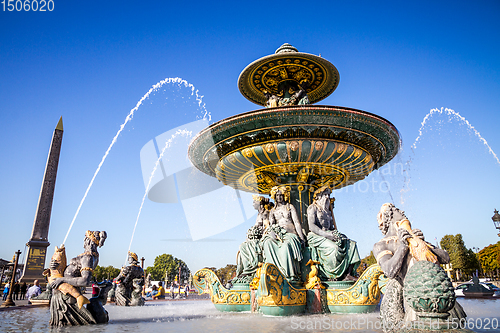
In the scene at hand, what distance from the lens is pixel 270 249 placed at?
791 cm

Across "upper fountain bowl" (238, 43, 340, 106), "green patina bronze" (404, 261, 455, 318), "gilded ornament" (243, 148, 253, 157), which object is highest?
"upper fountain bowl" (238, 43, 340, 106)

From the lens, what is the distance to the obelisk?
23.9m

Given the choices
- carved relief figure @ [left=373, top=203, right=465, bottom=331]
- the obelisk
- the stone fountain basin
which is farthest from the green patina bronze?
the obelisk

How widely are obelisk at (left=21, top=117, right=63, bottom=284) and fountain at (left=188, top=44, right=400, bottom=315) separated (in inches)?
734

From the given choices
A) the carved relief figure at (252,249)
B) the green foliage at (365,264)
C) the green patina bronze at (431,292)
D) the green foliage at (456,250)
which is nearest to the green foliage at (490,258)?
the green foliage at (456,250)

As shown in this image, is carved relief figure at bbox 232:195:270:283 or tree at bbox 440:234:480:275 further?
tree at bbox 440:234:480:275

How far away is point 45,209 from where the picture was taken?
23844 millimetres

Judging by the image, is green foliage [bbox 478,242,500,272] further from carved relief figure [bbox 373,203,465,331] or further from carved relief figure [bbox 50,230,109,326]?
carved relief figure [bbox 50,230,109,326]

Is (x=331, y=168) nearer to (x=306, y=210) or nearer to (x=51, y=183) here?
(x=306, y=210)

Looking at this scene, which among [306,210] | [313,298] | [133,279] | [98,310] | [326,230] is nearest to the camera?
[98,310]

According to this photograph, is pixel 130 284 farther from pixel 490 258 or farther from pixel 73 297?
pixel 490 258

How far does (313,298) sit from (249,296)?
155 cm

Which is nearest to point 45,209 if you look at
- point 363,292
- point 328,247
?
point 328,247

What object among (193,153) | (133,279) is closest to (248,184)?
(193,153)
